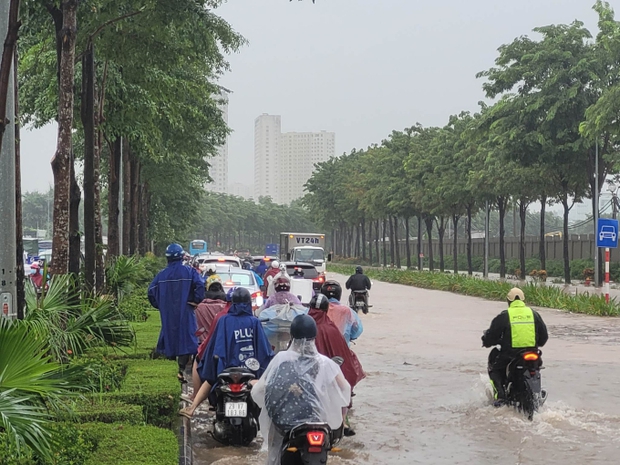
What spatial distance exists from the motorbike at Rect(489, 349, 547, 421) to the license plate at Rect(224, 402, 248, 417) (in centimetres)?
353

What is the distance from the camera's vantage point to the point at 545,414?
11.0m

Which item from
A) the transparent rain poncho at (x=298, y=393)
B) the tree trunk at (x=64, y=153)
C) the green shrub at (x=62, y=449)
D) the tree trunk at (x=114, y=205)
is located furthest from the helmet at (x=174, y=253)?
the tree trunk at (x=114, y=205)

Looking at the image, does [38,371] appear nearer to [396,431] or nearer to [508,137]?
[396,431]

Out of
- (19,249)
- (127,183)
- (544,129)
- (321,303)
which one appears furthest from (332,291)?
(544,129)

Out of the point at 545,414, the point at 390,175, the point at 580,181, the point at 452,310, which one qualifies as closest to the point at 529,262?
the point at 390,175

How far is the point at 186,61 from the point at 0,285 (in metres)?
9.46

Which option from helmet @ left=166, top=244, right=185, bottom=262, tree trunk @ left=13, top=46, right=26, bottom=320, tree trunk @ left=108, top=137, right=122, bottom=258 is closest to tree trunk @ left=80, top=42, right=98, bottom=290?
helmet @ left=166, top=244, right=185, bottom=262

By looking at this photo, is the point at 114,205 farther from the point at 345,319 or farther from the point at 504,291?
the point at 504,291

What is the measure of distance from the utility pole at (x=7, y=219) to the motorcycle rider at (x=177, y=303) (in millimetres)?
1880

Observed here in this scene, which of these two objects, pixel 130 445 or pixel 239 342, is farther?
pixel 239 342

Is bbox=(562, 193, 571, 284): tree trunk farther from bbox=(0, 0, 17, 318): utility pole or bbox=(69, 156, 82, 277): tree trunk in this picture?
bbox=(0, 0, 17, 318): utility pole

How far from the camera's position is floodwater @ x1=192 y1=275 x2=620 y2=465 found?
30.5 ft

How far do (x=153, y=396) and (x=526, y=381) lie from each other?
A: 4.35m

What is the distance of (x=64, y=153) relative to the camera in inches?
486
